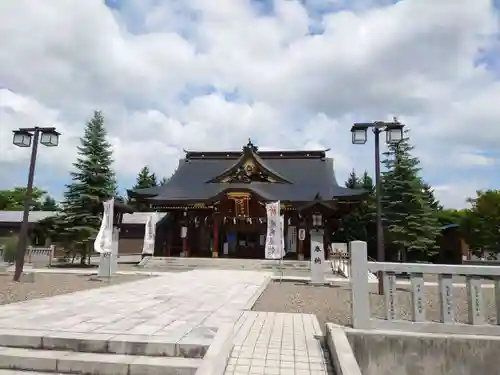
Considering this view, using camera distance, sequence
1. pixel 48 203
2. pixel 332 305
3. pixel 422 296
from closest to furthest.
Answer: pixel 422 296 < pixel 332 305 < pixel 48 203

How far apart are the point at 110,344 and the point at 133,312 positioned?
7.91ft

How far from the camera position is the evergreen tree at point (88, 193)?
22.6 m

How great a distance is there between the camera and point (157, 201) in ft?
89.1

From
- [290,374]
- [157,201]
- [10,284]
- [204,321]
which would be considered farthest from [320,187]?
[290,374]

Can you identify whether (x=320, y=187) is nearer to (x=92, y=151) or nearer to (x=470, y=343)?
(x=92, y=151)

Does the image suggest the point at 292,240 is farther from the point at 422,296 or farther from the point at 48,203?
the point at 48,203

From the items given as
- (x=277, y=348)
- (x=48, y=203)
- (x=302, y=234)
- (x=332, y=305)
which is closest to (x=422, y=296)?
(x=277, y=348)

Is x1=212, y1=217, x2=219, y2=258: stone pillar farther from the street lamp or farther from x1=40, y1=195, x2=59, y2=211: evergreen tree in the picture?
x1=40, y1=195, x2=59, y2=211: evergreen tree

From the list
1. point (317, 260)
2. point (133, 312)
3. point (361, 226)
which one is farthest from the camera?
point (361, 226)

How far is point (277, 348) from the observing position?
5.28 m

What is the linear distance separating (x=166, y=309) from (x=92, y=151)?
19079mm

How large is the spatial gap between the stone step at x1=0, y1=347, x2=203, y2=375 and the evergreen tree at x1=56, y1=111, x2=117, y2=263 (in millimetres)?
18923

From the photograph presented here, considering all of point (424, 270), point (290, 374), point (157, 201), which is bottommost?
point (290, 374)

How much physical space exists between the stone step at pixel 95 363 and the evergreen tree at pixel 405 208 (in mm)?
21404
